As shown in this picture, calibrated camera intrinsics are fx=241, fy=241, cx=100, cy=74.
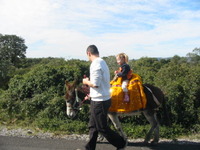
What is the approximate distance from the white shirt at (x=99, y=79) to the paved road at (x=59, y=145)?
69.9 inches

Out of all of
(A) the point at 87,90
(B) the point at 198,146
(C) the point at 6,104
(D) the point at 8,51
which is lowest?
(B) the point at 198,146

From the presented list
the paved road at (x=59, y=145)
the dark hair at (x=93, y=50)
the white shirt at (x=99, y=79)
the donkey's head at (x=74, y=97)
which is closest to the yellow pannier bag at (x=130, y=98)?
the donkey's head at (x=74, y=97)

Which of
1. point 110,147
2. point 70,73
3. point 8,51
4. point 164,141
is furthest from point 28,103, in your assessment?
point 8,51

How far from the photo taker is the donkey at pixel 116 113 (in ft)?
19.5

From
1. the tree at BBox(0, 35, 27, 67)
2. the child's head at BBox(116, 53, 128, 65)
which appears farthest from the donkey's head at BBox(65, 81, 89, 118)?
the tree at BBox(0, 35, 27, 67)

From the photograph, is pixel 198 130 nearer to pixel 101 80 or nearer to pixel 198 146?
pixel 198 146

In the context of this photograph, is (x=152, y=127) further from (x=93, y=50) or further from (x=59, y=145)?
(x=93, y=50)

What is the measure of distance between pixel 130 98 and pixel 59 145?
213 centimetres

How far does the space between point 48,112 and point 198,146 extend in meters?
5.10

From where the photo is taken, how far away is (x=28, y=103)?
9.34 metres

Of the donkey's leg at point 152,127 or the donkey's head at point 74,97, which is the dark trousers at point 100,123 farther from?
the donkey's leg at point 152,127

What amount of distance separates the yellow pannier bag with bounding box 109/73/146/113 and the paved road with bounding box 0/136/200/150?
0.97m

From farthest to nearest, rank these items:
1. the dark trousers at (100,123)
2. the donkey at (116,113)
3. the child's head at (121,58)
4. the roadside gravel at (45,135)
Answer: the roadside gravel at (45,135) → the child's head at (121,58) → the donkey at (116,113) → the dark trousers at (100,123)

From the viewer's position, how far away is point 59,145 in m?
6.02
